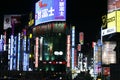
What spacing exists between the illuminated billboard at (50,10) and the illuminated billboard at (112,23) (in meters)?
36.8

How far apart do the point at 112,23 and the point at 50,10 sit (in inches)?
1560

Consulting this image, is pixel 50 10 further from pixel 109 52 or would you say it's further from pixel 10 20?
pixel 10 20

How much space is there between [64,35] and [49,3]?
27.5m

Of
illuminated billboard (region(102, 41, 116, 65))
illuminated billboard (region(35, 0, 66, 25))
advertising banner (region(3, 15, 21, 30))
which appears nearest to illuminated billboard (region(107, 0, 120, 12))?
illuminated billboard (region(102, 41, 116, 65))

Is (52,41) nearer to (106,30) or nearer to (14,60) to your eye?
(14,60)

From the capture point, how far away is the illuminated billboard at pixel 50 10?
69000mm

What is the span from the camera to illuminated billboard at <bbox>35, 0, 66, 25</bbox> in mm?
69000

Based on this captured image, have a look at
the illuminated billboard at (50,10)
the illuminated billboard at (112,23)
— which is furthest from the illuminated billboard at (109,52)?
the illuminated billboard at (50,10)

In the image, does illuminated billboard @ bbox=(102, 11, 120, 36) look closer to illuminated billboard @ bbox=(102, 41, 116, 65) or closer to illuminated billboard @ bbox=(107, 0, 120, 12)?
illuminated billboard @ bbox=(107, 0, 120, 12)

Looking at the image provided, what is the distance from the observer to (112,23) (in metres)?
30.8

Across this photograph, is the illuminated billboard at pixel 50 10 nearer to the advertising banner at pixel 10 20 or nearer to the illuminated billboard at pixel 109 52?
the illuminated billboard at pixel 109 52

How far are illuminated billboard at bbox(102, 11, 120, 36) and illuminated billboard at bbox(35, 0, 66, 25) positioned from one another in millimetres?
36818

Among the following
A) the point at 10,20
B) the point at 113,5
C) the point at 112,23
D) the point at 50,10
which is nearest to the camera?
the point at 112,23

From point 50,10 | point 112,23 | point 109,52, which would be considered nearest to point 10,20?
point 50,10
